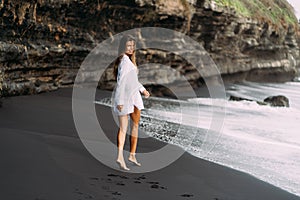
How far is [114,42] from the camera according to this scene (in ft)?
40.1

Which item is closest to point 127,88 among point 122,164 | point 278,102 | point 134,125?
point 134,125

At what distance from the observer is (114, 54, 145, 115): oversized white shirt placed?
431 cm

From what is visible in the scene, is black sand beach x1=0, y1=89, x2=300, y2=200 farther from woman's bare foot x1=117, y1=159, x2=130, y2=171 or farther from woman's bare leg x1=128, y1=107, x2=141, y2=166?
woman's bare leg x1=128, y1=107, x2=141, y2=166

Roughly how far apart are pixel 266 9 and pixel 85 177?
24499mm

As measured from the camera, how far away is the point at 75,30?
11078mm

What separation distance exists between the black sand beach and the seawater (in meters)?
0.60

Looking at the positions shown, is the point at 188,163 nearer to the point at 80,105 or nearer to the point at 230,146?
the point at 230,146

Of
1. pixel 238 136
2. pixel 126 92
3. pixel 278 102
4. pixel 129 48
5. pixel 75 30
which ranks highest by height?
pixel 75 30

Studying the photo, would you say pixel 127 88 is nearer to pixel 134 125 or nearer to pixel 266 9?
pixel 134 125

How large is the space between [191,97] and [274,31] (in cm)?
1367

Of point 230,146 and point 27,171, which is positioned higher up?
point 27,171

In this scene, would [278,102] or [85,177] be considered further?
[278,102]

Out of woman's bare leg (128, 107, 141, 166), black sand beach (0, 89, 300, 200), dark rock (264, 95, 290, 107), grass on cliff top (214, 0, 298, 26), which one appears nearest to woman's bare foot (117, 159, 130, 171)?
black sand beach (0, 89, 300, 200)

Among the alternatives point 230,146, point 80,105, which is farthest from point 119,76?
point 80,105
